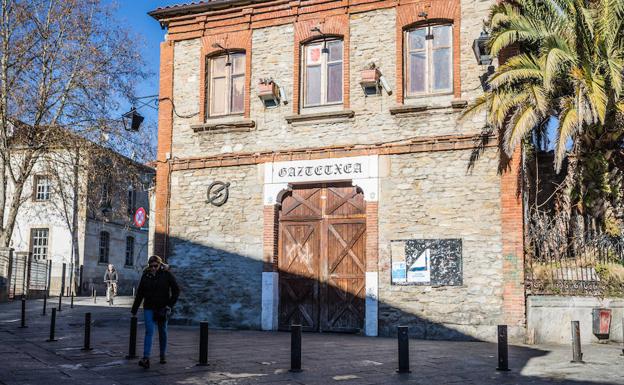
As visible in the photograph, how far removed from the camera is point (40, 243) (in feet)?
112

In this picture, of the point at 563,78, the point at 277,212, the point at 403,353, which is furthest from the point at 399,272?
the point at 403,353

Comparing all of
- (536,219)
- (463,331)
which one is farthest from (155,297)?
(536,219)

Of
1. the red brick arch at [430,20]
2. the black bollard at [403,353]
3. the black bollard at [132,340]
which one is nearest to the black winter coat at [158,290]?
the black bollard at [132,340]

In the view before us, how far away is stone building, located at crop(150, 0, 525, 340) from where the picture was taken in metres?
14.3

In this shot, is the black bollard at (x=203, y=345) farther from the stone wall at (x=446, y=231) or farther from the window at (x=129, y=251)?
the window at (x=129, y=251)

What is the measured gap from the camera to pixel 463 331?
14031mm

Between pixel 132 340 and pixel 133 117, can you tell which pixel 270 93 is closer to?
pixel 133 117

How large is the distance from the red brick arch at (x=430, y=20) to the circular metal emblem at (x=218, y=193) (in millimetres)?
4924

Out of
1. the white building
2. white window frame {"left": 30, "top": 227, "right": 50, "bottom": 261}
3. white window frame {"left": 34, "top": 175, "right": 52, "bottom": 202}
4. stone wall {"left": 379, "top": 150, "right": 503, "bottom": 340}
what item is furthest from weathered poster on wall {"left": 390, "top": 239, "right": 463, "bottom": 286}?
white window frame {"left": 34, "top": 175, "right": 52, "bottom": 202}

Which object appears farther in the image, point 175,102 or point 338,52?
point 175,102

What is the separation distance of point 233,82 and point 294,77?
1.87m

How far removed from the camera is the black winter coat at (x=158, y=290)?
9.79 meters

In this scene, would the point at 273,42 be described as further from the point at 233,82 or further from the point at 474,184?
the point at 474,184

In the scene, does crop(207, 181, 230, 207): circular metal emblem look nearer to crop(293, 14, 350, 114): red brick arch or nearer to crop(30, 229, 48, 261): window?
crop(293, 14, 350, 114): red brick arch
